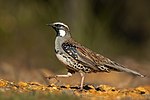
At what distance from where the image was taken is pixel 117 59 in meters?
23.4

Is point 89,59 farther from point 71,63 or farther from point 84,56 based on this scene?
point 71,63

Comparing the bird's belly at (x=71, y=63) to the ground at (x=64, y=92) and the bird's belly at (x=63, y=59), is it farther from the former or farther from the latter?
the ground at (x=64, y=92)

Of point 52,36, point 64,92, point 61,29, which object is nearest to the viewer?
point 64,92

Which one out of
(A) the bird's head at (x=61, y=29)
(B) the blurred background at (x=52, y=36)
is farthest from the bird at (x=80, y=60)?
(B) the blurred background at (x=52, y=36)

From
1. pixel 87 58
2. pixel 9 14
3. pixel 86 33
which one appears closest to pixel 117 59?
pixel 86 33

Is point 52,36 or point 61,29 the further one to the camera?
point 52,36

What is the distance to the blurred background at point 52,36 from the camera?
21531 mm

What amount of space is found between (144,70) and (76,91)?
7173mm

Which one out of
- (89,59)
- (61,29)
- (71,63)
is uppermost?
(61,29)

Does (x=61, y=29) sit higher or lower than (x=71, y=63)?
higher

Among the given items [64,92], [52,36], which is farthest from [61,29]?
[52,36]

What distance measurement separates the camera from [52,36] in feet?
78.9

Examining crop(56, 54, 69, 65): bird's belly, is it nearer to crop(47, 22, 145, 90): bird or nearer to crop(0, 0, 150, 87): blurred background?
crop(47, 22, 145, 90): bird

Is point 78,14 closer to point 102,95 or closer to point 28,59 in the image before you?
point 28,59
